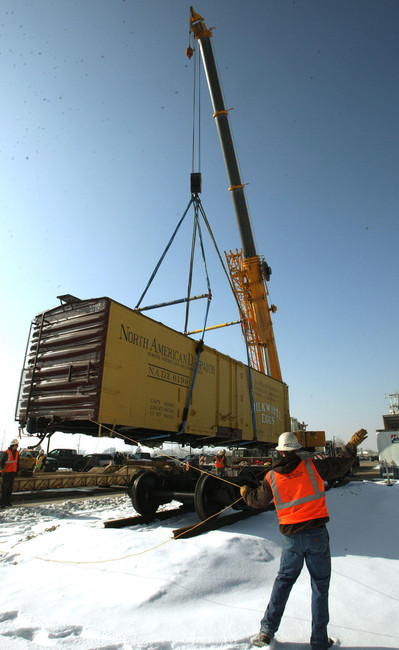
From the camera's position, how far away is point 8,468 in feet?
27.9

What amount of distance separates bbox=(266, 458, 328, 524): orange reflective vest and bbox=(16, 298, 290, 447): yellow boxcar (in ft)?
11.9

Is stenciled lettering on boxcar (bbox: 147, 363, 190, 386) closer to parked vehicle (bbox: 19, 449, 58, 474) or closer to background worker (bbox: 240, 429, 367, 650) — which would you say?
background worker (bbox: 240, 429, 367, 650)

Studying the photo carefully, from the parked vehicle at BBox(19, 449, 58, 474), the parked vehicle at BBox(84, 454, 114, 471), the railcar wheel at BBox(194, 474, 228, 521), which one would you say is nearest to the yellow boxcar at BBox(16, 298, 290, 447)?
the railcar wheel at BBox(194, 474, 228, 521)

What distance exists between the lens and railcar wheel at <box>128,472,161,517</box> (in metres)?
6.38

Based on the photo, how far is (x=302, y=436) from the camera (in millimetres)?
12758

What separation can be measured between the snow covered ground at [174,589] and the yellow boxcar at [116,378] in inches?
69.7

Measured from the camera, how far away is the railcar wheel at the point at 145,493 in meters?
6.38

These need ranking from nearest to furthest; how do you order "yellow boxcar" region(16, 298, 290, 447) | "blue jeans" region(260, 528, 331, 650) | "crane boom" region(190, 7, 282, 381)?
1. "blue jeans" region(260, 528, 331, 650)
2. "yellow boxcar" region(16, 298, 290, 447)
3. "crane boom" region(190, 7, 282, 381)

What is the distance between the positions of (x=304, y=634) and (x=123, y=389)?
4.24m

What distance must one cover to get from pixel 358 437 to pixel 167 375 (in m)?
4.12

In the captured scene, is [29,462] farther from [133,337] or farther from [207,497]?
[207,497]

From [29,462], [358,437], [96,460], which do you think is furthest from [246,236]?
[96,460]

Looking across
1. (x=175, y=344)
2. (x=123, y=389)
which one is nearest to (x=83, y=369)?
(x=123, y=389)

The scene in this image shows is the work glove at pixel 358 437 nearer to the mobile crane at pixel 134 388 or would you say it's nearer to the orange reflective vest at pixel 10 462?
the mobile crane at pixel 134 388
